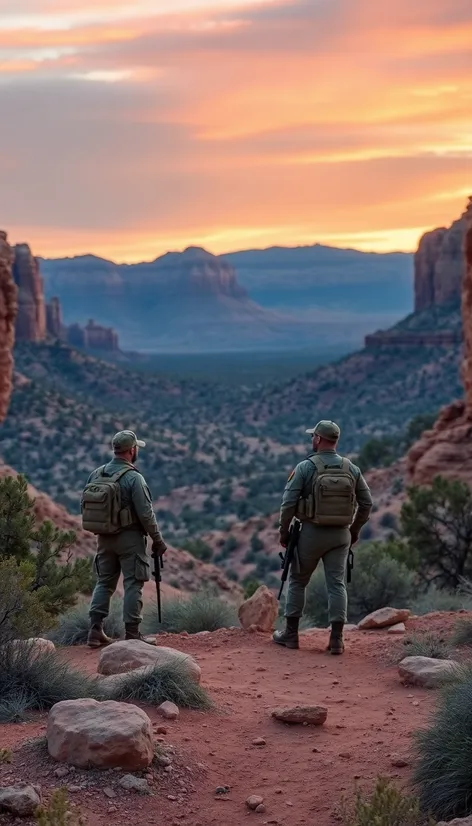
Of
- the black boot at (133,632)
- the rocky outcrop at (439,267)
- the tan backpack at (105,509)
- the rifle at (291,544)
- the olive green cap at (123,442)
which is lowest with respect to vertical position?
the black boot at (133,632)

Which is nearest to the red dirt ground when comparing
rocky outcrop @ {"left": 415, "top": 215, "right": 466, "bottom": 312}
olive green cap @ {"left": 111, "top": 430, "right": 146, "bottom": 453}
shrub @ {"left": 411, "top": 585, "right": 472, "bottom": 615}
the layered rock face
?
olive green cap @ {"left": 111, "top": 430, "right": 146, "bottom": 453}

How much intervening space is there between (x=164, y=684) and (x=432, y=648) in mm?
2461

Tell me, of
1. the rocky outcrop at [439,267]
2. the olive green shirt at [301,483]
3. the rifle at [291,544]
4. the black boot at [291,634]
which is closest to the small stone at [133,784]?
the olive green shirt at [301,483]

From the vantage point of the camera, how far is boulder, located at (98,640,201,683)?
23.3 feet

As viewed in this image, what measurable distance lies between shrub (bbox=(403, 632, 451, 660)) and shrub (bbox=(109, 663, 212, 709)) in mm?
2049

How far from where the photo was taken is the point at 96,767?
545 centimetres

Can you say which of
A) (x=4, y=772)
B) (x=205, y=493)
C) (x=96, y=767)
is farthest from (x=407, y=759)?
(x=205, y=493)

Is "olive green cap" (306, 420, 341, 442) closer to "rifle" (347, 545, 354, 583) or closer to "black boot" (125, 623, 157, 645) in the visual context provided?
"rifle" (347, 545, 354, 583)

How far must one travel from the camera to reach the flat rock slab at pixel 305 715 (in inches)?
260

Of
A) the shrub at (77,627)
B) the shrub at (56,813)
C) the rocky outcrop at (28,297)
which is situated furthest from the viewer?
the rocky outcrop at (28,297)

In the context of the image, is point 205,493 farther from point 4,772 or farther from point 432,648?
point 4,772

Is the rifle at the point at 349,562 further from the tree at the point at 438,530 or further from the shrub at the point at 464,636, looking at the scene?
the tree at the point at 438,530

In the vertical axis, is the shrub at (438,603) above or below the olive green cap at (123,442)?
below

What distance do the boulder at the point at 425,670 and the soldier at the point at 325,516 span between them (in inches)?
43.7
